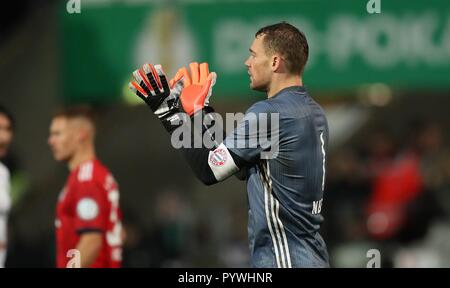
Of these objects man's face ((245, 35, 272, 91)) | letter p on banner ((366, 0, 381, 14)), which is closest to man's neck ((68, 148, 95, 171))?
man's face ((245, 35, 272, 91))

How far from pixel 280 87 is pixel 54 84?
7809 mm

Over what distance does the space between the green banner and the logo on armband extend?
14.9 feet

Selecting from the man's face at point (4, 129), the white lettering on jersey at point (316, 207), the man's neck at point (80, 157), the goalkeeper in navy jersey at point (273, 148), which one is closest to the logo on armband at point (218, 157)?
the goalkeeper in navy jersey at point (273, 148)

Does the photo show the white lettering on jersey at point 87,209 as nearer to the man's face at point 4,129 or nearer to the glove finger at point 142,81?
the man's face at point 4,129

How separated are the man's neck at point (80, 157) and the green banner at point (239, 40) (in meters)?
2.20

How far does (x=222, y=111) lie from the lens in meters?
15.2

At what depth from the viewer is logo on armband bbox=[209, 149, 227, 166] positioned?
590 centimetres

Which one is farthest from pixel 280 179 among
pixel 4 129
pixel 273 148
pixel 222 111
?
pixel 222 111

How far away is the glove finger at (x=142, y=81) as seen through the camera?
609 cm

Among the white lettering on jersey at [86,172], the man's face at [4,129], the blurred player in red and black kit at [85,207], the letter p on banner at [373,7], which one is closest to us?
the blurred player in red and black kit at [85,207]

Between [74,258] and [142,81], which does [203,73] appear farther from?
[74,258]

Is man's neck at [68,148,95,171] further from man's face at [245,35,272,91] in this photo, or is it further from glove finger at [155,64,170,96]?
man's face at [245,35,272,91]

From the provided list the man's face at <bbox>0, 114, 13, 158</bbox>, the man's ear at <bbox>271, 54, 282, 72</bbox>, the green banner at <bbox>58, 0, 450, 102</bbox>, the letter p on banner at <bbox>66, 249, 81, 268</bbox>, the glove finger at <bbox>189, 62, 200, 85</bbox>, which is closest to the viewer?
the man's ear at <bbox>271, 54, 282, 72</bbox>

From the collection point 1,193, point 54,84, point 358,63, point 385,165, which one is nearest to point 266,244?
point 1,193
